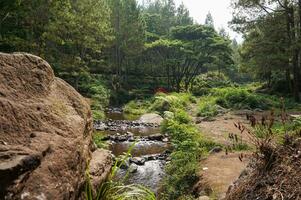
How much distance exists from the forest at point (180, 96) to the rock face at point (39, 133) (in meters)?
0.61

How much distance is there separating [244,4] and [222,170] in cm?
1929

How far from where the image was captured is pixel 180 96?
28375 millimetres

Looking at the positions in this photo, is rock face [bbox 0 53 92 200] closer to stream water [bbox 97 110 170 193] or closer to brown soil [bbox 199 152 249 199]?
stream water [bbox 97 110 170 193]

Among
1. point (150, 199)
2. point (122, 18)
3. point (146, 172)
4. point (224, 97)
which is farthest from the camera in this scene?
point (122, 18)

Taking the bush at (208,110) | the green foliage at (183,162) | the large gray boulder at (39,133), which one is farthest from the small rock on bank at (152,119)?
the large gray boulder at (39,133)

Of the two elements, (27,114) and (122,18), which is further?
(122,18)

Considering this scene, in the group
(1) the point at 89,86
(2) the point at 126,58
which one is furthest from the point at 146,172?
(2) the point at 126,58

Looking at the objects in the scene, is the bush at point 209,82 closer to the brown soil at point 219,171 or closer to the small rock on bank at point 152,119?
the small rock on bank at point 152,119

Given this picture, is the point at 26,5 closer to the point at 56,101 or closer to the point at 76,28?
the point at 76,28

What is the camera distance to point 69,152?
3961 mm

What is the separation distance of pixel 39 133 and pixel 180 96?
81.2ft

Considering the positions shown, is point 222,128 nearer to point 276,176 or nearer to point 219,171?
point 219,171

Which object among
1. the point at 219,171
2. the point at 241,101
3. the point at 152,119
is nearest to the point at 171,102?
the point at 152,119

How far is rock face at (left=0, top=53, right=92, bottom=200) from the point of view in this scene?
3.18 m
